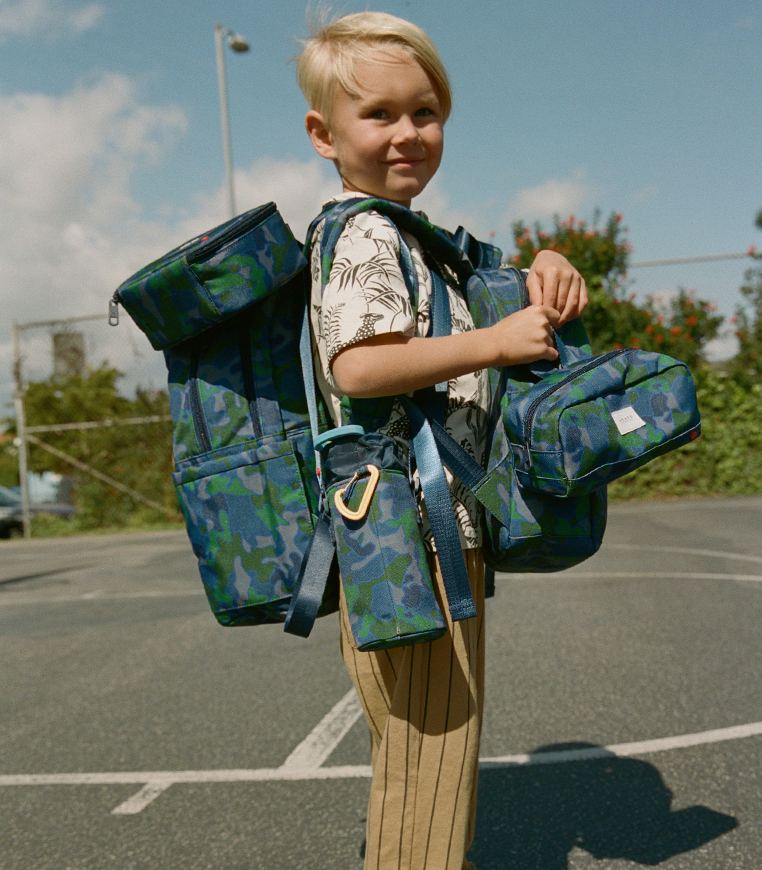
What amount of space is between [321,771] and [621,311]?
1002 cm

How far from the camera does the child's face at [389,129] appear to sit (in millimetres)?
1564

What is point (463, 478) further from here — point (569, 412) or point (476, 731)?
point (476, 731)

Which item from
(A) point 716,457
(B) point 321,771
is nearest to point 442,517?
(B) point 321,771

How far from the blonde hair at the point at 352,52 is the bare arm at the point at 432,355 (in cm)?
55

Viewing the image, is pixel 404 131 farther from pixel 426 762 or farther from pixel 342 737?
pixel 342 737

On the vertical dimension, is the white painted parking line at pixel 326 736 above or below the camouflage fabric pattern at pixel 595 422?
below

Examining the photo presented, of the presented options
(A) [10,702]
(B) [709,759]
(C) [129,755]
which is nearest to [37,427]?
(A) [10,702]

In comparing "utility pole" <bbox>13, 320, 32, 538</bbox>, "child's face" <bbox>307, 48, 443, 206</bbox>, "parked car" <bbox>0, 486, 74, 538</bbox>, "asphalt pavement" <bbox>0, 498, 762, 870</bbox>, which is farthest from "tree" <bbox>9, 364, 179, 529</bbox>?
"child's face" <bbox>307, 48, 443, 206</bbox>

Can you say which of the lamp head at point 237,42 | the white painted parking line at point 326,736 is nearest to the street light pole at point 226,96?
the lamp head at point 237,42

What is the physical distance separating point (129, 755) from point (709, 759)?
2.28 m

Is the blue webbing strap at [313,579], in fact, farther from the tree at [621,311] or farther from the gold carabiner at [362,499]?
the tree at [621,311]

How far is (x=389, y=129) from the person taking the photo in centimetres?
158

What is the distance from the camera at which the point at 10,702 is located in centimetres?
415

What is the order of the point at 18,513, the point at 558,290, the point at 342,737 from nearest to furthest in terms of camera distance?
the point at 558,290 < the point at 342,737 < the point at 18,513
